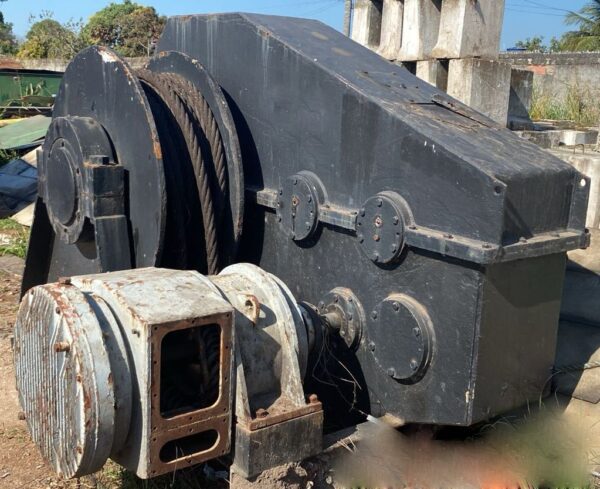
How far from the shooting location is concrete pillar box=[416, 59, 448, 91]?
5109mm

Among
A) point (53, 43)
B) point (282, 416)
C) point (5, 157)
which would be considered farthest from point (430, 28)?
point (53, 43)

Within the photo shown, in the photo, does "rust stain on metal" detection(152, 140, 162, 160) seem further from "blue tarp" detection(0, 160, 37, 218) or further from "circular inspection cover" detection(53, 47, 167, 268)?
"blue tarp" detection(0, 160, 37, 218)

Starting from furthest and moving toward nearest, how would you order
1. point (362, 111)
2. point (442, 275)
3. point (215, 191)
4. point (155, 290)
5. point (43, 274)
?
point (43, 274)
point (215, 191)
point (362, 111)
point (442, 275)
point (155, 290)

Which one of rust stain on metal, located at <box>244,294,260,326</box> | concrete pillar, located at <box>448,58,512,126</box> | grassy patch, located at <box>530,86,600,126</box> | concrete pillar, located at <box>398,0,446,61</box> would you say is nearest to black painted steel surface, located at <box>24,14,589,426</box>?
rust stain on metal, located at <box>244,294,260,326</box>

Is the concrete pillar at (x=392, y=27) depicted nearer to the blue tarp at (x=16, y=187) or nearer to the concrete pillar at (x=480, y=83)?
the concrete pillar at (x=480, y=83)

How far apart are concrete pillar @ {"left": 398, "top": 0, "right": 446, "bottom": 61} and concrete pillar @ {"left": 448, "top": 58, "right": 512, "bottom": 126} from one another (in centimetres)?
29

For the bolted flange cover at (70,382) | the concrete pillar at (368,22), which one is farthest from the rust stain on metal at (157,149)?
the concrete pillar at (368,22)

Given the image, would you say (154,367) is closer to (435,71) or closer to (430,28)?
(435,71)

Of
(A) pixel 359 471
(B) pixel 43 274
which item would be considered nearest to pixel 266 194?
(A) pixel 359 471

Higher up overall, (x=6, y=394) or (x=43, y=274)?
(x=43, y=274)

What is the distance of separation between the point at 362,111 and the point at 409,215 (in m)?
0.44

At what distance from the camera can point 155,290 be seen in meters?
2.32

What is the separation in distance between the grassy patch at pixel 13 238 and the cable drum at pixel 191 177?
A: 3.17 m

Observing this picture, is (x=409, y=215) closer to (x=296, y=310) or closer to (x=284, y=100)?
(x=296, y=310)
